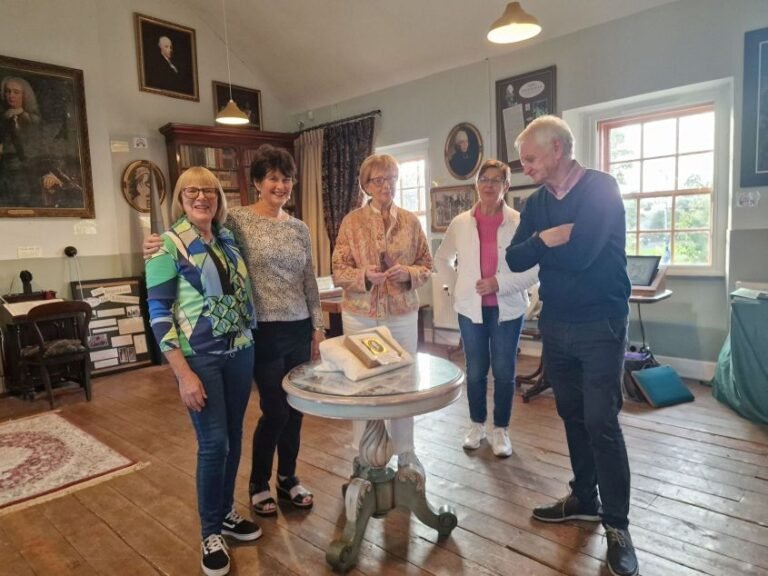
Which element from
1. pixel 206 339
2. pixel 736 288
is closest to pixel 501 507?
pixel 206 339

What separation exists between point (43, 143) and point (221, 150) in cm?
159

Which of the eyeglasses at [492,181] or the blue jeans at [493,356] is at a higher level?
the eyeglasses at [492,181]

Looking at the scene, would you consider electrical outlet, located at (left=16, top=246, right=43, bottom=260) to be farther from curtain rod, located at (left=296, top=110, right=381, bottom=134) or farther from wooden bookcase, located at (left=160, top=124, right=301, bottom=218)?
curtain rod, located at (left=296, top=110, right=381, bottom=134)

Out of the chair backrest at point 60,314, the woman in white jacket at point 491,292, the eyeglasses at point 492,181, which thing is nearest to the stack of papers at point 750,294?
the woman in white jacket at point 491,292

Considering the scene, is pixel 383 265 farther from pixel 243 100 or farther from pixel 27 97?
pixel 243 100

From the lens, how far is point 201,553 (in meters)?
1.91

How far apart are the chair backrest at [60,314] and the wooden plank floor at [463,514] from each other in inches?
44.1

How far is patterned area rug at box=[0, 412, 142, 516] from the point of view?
2.50 m

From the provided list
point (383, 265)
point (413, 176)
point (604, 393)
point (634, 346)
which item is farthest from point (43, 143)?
point (634, 346)

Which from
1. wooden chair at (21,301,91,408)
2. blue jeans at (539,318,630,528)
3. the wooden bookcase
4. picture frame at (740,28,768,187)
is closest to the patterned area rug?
wooden chair at (21,301,91,408)

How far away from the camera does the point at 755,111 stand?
132 inches

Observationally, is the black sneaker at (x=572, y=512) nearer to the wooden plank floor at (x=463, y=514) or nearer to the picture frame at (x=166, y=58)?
the wooden plank floor at (x=463, y=514)

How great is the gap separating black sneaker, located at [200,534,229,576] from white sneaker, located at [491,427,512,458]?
4.48 ft

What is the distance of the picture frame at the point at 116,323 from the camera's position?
15.6 feet
